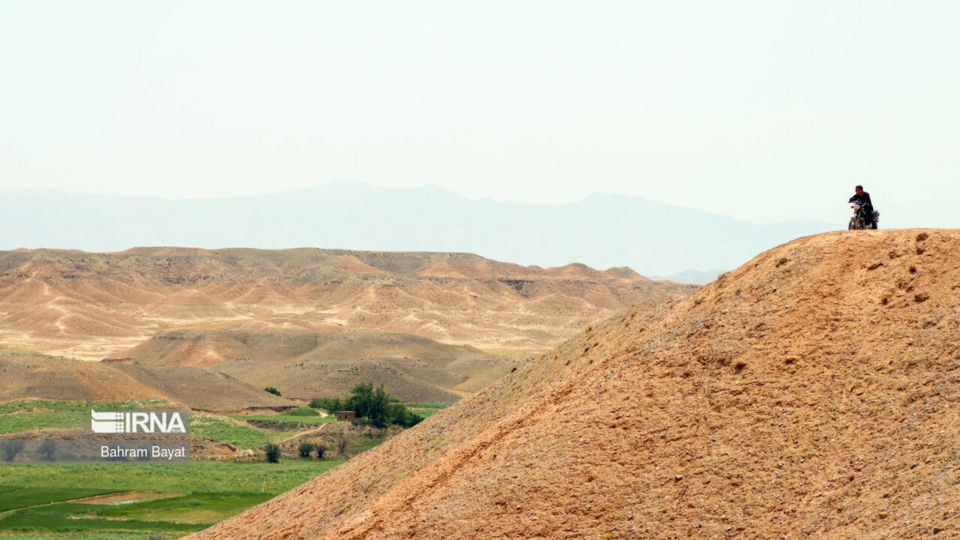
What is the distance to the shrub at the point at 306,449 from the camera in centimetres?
6112

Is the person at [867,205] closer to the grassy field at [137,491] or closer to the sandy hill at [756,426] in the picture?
the sandy hill at [756,426]

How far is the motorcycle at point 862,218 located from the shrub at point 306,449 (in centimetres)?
4761

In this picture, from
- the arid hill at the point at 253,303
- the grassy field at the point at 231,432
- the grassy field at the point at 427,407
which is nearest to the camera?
the grassy field at the point at 231,432

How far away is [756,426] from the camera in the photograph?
1467 centimetres

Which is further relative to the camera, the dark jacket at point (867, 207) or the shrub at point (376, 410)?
the shrub at point (376, 410)

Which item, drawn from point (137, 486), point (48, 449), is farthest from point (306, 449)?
point (48, 449)

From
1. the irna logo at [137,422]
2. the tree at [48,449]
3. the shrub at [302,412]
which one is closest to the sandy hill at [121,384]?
the shrub at [302,412]

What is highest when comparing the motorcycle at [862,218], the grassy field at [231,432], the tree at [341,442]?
the motorcycle at [862,218]

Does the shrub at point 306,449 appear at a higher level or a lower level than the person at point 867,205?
lower

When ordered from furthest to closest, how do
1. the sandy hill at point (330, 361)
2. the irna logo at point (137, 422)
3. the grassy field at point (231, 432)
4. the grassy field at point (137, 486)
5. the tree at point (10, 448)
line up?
the sandy hill at point (330, 361) → the grassy field at point (231, 432) → the irna logo at point (137, 422) → the tree at point (10, 448) → the grassy field at point (137, 486)

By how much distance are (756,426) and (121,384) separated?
7672 centimetres

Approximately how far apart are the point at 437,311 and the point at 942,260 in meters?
156

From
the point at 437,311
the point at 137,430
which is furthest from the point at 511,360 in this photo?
the point at 437,311

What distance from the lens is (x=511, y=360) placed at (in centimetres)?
10869
